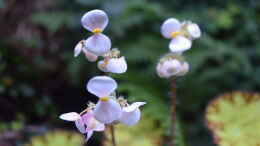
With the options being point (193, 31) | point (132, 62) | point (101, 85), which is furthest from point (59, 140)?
point (101, 85)

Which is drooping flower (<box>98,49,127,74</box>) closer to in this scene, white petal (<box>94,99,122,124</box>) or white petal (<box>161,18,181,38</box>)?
white petal (<box>94,99,122,124</box>)

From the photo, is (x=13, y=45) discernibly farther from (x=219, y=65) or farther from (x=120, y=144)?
(x=219, y=65)

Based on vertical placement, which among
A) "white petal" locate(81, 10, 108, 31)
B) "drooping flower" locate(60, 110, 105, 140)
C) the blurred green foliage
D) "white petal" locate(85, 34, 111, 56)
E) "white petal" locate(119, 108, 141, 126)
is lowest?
the blurred green foliage

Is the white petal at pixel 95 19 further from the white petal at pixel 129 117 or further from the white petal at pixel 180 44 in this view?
the white petal at pixel 180 44

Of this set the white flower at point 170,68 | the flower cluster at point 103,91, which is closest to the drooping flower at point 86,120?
the flower cluster at point 103,91

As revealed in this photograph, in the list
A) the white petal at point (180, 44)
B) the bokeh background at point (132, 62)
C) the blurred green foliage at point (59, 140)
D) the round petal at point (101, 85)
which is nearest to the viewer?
the round petal at point (101, 85)

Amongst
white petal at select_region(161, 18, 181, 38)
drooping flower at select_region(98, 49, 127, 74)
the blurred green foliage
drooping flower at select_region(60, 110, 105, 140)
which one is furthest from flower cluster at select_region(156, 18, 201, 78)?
the blurred green foliage
